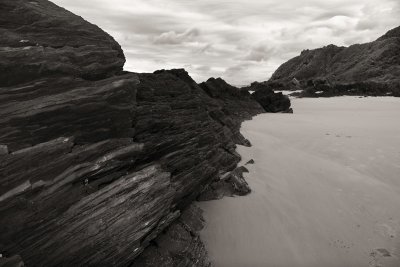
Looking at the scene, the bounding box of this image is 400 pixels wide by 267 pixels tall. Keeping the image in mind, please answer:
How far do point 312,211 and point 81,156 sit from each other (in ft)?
26.3

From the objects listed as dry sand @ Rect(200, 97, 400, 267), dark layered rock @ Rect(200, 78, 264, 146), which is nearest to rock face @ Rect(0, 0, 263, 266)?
dry sand @ Rect(200, 97, 400, 267)

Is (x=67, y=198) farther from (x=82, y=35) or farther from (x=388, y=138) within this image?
(x=388, y=138)

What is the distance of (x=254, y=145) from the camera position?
18.3 metres

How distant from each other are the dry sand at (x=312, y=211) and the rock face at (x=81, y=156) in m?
1.34

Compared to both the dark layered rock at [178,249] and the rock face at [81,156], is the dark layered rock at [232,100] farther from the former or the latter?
the rock face at [81,156]

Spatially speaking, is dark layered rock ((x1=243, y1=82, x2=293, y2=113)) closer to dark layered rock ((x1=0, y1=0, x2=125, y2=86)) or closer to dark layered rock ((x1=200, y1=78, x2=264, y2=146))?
dark layered rock ((x1=200, y1=78, x2=264, y2=146))

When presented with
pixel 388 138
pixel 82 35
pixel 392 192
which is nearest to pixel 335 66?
pixel 388 138

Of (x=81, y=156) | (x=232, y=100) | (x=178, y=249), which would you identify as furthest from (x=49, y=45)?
(x=232, y=100)

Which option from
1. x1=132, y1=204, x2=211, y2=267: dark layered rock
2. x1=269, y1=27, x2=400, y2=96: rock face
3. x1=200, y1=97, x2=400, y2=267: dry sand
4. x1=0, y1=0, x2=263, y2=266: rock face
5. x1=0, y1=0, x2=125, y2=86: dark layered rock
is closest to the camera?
x1=0, y1=0, x2=263, y2=266: rock face

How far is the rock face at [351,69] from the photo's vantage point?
198ft

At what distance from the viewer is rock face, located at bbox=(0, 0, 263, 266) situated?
20.0ft

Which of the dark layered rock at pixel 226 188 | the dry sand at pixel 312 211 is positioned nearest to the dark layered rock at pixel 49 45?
the dark layered rock at pixel 226 188

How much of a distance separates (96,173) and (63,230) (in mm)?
1341

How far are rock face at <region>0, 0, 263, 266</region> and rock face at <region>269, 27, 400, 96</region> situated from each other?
55.0 meters
